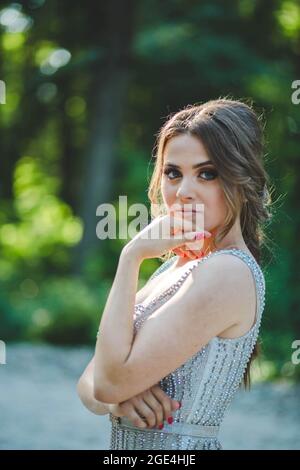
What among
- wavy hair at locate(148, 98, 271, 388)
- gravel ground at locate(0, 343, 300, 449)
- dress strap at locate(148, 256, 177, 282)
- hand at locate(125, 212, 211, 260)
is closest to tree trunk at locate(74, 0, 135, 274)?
gravel ground at locate(0, 343, 300, 449)

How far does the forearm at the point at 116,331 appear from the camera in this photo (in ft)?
6.28

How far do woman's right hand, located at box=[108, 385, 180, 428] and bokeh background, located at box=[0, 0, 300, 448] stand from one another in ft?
14.9

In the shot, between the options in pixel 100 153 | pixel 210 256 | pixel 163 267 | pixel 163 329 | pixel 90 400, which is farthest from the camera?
pixel 100 153

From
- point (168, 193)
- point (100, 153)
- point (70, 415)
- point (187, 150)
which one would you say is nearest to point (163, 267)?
point (168, 193)

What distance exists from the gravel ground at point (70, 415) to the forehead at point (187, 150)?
4.63 meters

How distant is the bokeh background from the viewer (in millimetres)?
8469

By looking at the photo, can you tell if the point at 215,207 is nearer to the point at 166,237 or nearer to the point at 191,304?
the point at 166,237

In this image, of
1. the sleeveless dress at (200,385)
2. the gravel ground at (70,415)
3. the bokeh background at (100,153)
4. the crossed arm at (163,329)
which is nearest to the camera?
the crossed arm at (163,329)

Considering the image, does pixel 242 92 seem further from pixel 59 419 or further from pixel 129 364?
pixel 129 364

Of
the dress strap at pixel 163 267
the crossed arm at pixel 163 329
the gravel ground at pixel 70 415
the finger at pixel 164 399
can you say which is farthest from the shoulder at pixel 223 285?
the gravel ground at pixel 70 415

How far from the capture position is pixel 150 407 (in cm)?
199

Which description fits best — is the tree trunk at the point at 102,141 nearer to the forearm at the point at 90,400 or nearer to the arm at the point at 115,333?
the forearm at the point at 90,400

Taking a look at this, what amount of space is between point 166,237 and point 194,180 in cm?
16

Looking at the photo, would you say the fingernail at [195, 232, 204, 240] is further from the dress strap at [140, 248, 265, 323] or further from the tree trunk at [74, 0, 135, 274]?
the tree trunk at [74, 0, 135, 274]
